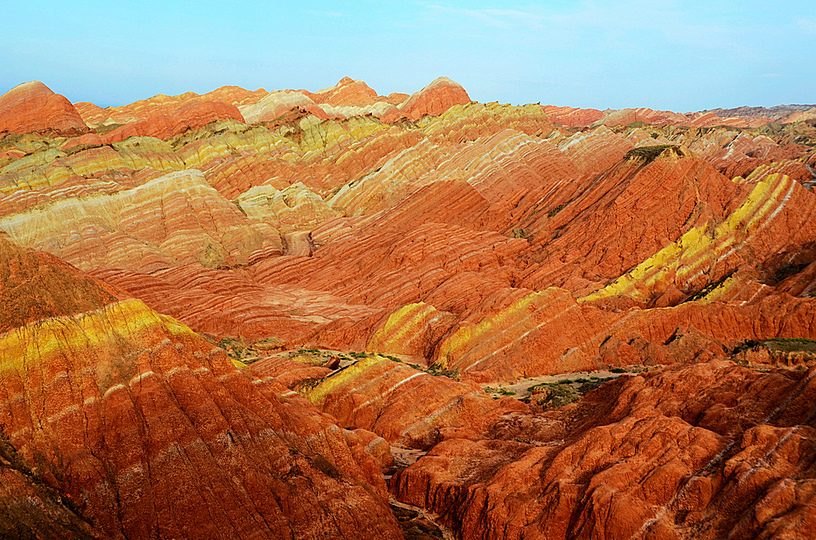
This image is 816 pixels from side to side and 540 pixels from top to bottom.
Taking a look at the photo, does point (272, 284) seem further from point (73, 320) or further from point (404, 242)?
point (73, 320)

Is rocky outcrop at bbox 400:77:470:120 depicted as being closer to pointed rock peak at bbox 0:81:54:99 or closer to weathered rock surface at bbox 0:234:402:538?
pointed rock peak at bbox 0:81:54:99

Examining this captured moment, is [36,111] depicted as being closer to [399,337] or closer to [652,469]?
[399,337]

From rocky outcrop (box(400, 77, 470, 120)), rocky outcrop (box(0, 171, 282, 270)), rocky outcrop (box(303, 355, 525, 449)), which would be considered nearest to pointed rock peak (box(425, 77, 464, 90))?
rocky outcrop (box(400, 77, 470, 120))

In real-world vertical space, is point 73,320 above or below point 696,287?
above

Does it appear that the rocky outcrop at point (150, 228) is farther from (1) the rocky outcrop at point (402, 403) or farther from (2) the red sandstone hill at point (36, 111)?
(1) the rocky outcrop at point (402, 403)

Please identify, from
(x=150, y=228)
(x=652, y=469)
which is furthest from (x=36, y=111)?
(x=652, y=469)

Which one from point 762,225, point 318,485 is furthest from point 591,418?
point 762,225
